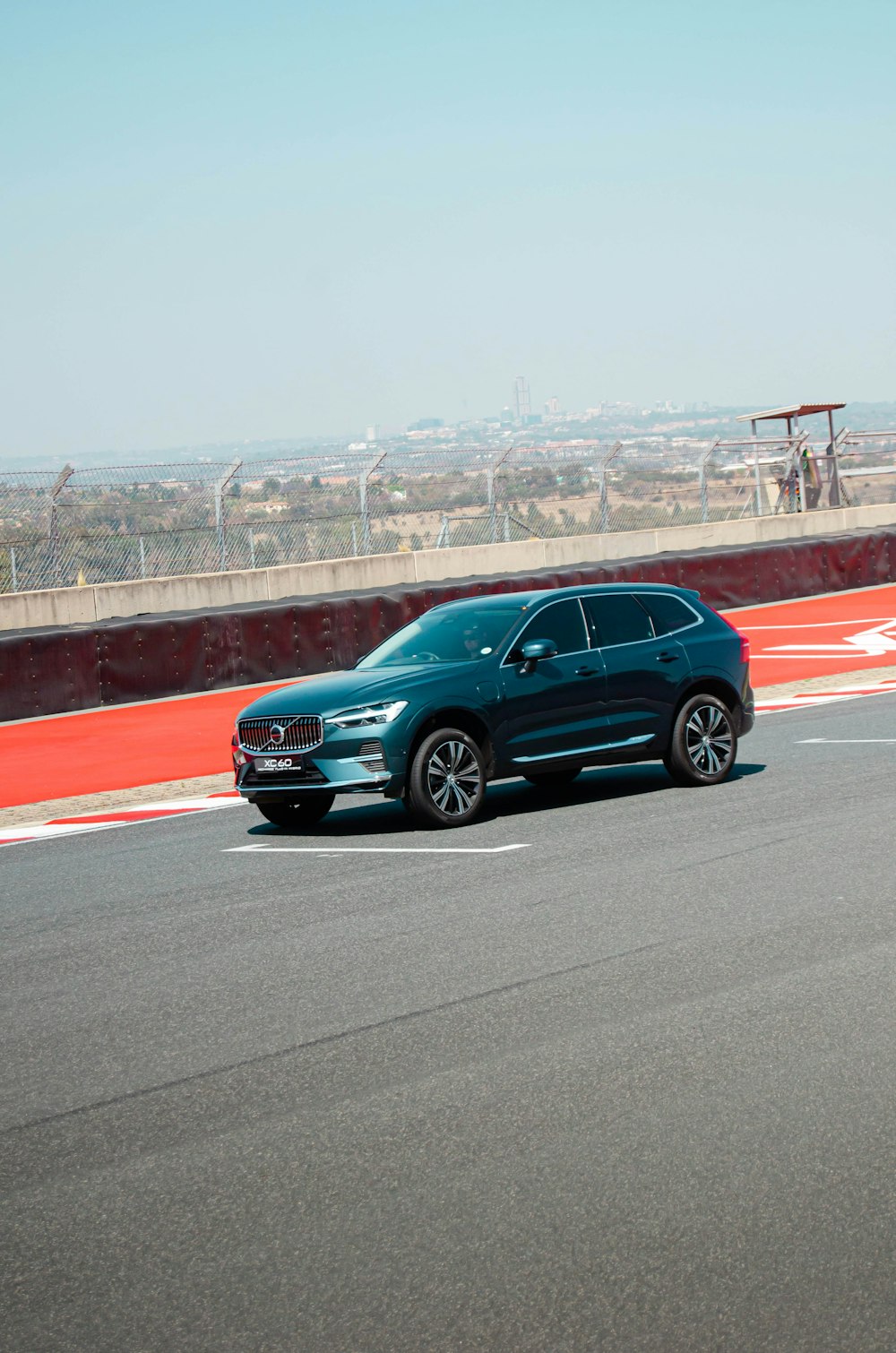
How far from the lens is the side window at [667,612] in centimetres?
1310

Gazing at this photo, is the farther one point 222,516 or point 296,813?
point 222,516

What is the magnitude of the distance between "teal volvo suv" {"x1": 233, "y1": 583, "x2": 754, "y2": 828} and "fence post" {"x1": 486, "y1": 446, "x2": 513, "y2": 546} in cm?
1846

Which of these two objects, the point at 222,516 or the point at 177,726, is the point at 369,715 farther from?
the point at 222,516

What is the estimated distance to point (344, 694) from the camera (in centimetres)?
1147

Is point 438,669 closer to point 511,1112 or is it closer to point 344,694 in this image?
point 344,694

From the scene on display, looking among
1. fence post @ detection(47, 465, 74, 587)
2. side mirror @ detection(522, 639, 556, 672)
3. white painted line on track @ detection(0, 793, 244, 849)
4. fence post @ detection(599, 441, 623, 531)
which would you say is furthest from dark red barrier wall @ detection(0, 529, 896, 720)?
side mirror @ detection(522, 639, 556, 672)

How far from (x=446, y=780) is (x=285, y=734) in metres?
1.15

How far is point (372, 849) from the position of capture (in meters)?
10.9

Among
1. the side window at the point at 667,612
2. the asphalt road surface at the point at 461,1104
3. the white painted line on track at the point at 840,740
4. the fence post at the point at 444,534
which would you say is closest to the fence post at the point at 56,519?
the fence post at the point at 444,534

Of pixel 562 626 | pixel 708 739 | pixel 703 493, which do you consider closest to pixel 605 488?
pixel 703 493

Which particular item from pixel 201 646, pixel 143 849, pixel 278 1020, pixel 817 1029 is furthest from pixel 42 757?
pixel 817 1029

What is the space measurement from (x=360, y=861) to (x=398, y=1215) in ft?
19.4

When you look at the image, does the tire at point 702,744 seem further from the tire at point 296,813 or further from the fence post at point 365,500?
the fence post at point 365,500

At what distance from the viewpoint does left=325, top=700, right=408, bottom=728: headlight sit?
36.9ft
